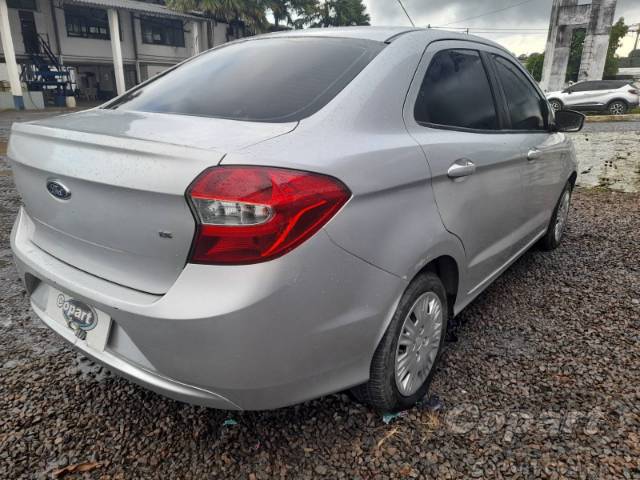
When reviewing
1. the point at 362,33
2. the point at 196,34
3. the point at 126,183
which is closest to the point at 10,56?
the point at 196,34

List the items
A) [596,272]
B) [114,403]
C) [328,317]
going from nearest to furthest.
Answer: [328,317] < [114,403] < [596,272]

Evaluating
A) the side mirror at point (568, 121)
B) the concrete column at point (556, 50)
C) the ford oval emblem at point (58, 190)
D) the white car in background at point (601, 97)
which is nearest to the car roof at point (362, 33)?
the ford oval emblem at point (58, 190)

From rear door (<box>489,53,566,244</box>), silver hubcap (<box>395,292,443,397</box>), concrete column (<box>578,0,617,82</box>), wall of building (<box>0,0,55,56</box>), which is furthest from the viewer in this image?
wall of building (<box>0,0,55,56</box>)

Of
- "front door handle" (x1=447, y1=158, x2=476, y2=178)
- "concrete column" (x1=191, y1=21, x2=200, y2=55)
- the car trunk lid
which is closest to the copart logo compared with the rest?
the car trunk lid

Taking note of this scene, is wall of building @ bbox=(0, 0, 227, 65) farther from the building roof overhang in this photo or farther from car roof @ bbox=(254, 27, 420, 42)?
car roof @ bbox=(254, 27, 420, 42)

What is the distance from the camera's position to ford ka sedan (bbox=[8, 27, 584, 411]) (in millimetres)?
1401

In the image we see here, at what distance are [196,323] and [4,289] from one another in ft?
8.55

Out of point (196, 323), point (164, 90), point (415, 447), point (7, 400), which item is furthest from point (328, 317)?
point (7, 400)

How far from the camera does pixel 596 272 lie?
144 inches

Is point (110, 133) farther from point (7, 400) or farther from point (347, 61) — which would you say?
point (7, 400)

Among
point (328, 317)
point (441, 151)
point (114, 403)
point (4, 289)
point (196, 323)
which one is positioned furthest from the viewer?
point (4, 289)

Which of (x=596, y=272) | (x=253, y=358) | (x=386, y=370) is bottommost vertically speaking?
(x=596, y=272)

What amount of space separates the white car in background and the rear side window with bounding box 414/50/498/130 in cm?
1862

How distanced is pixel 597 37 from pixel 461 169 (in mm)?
28082
